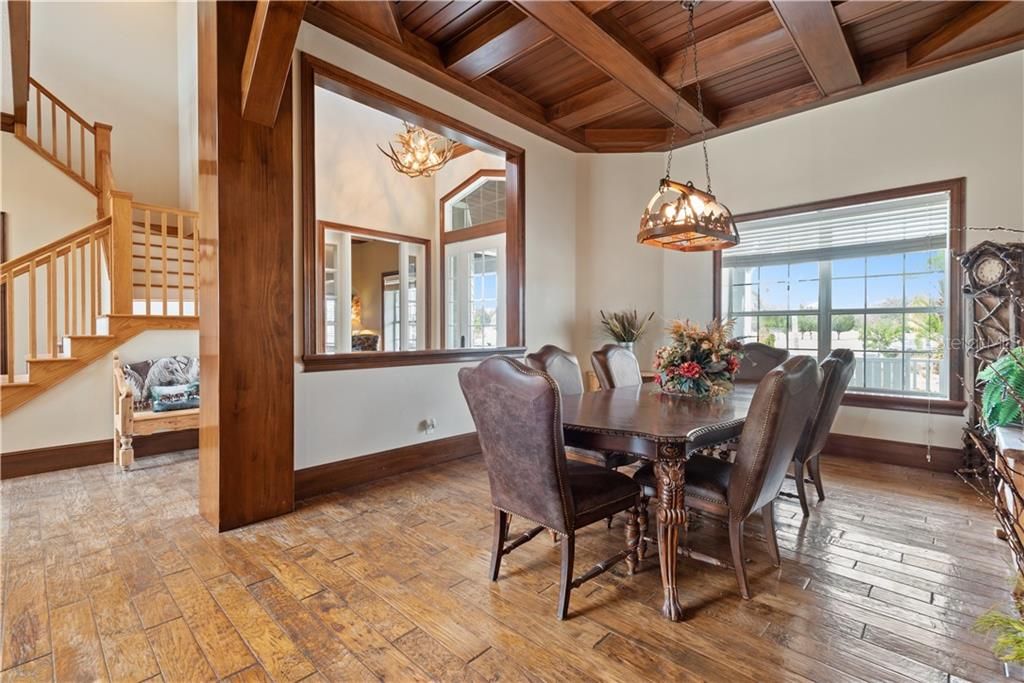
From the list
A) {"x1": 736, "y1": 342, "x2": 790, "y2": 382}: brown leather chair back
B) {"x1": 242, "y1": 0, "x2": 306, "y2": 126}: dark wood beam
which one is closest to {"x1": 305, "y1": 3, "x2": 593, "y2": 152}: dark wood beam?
{"x1": 242, "y1": 0, "x2": 306, "y2": 126}: dark wood beam

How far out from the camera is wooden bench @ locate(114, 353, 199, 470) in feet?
12.0

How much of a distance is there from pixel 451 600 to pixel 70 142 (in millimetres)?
7240

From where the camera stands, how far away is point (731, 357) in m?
2.74

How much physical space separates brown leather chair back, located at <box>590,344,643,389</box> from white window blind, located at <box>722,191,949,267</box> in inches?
59.1

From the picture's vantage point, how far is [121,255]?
14.5 feet

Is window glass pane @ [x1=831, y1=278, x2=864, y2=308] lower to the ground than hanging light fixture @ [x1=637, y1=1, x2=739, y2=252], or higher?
lower

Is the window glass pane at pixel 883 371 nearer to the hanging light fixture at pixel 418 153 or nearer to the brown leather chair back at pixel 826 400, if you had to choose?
the brown leather chair back at pixel 826 400

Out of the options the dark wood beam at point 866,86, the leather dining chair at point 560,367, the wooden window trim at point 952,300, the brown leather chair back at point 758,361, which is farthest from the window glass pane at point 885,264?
the leather dining chair at point 560,367

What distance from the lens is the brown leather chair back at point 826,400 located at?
265 cm

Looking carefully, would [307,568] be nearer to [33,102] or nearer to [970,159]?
[970,159]

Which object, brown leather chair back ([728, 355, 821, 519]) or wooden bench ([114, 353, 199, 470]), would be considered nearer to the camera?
brown leather chair back ([728, 355, 821, 519])

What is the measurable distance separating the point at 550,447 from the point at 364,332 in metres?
7.21

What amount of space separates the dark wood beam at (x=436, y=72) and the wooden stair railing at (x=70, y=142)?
13.6 ft

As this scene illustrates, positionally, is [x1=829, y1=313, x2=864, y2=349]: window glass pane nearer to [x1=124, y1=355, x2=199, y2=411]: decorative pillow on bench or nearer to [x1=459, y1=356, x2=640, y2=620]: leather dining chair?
[x1=459, y1=356, x2=640, y2=620]: leather dining chair
